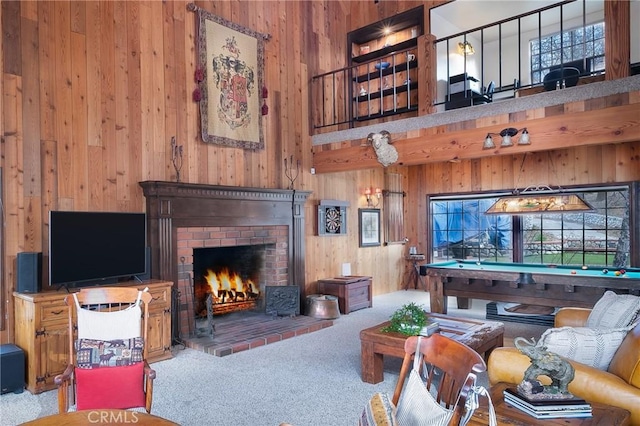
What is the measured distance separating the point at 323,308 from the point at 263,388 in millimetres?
2503

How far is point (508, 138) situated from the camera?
189 inches

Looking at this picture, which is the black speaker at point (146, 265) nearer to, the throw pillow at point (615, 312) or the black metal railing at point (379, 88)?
the black metal railing at point (379, 88)

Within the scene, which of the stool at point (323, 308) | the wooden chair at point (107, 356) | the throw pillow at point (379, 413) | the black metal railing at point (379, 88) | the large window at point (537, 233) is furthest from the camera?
the black metal railing at point (379, 88)

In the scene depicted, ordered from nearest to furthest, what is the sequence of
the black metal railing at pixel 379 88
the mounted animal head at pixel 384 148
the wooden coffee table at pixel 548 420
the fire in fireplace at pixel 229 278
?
the wooden coffee table at pixel 548 420, the mounted animal head at pixel 384 148, the fire in fireplace at pixel 229 278, the black metal railing at pixel 379 88

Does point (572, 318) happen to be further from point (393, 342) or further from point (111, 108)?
point (111, 108)

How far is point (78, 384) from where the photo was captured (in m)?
2.47

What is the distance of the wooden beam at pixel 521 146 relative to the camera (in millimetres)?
4238

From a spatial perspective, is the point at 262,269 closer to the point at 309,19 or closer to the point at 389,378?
the point at 389,378

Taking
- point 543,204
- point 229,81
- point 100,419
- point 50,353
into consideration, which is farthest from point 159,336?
point 543,204

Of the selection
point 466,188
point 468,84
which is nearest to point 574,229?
point 466,188

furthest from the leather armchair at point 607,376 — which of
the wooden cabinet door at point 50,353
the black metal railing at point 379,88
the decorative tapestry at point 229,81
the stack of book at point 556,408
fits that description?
the black metal railing at point 379,88

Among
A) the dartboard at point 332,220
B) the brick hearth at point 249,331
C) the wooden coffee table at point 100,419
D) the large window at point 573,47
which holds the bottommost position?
the brick hearth at point 249,331

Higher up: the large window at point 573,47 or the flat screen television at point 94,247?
the large window at point 573,47

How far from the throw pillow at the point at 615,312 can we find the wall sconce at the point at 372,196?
502cm
